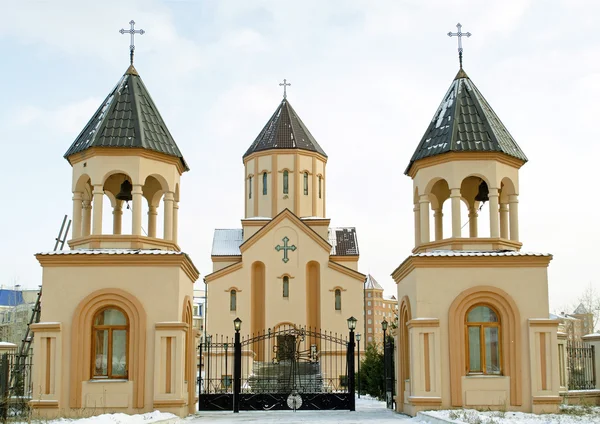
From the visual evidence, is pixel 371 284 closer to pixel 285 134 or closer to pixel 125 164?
pixel 285 134

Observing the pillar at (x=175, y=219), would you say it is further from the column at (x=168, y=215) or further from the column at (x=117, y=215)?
the column at (x=117, y=215)

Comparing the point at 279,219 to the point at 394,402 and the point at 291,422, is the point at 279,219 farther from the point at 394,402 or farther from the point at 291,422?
the point at 291,422

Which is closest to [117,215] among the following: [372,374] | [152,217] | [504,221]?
[152,217]

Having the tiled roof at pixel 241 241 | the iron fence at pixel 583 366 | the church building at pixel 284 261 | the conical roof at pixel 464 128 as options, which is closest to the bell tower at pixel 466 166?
the conical roof at pixel 464 128

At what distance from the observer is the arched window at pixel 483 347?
62.9ft

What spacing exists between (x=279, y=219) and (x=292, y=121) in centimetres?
627

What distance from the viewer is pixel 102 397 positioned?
18516mm

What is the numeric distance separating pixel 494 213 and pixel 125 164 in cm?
877

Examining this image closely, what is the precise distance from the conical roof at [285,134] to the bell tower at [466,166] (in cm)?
2288

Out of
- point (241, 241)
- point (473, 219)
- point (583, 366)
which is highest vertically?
point (241, 241)

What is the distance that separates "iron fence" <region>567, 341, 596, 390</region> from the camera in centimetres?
2191

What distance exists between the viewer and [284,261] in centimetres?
4269

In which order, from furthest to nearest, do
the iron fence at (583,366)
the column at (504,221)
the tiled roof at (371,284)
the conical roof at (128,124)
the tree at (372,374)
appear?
the tiled roof at (371,284), the tree at (372,374), the iron fence at (583,366), the column at (504,221), the conical roof at (128,124)

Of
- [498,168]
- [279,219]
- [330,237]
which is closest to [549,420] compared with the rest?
[498,168]
